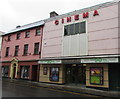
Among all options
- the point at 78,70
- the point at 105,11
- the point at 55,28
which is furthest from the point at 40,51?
the point at 105,11

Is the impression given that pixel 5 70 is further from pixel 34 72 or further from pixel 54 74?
pixel 54 74

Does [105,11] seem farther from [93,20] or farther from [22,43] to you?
[22,43]

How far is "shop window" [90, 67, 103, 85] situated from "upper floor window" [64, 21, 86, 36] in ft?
15.1

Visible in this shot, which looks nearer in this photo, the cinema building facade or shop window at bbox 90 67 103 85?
the cinema building facade

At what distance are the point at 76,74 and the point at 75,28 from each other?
5614 mm

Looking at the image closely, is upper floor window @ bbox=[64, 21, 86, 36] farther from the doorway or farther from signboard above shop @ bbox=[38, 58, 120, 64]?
the doorway

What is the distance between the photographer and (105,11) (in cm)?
1364

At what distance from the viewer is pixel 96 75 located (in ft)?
42.5

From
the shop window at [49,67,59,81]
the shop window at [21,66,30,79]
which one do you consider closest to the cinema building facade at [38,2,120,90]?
the shop window at [49,67,59,81]

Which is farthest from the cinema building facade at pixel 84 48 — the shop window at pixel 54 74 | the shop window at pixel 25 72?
the shop window at pixel 25 72

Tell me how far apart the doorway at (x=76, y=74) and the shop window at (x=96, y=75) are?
1466 millimetres

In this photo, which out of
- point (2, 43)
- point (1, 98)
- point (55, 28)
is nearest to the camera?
point (1, 98)

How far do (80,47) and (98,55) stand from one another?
244 centimetres

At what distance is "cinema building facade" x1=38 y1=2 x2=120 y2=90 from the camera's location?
12.5m
